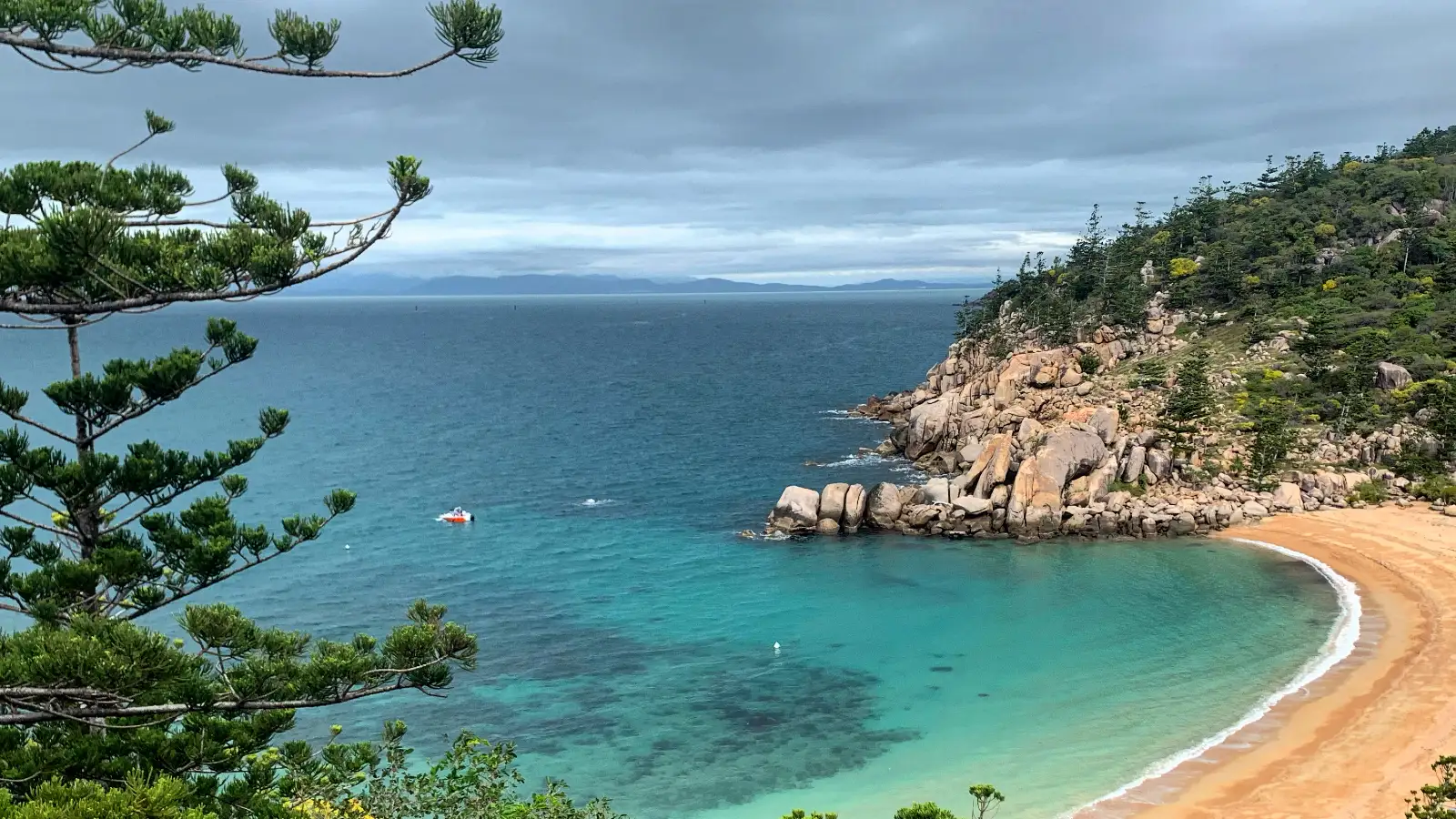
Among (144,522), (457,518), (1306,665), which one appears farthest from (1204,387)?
(144,522)

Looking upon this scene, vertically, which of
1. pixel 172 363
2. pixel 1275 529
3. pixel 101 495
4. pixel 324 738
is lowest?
pixel 324 738

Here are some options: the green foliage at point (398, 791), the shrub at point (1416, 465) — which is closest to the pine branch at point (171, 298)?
the green foliage at point (398, 791)

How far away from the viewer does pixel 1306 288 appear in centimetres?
5912

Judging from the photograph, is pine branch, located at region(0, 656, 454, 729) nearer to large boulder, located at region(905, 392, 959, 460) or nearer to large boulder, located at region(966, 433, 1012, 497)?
large boulder, located at region(966, 433, 1012, 497)

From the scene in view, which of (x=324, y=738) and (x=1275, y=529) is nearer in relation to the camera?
(x=324, y=738)

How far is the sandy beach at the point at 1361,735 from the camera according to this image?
1827cm

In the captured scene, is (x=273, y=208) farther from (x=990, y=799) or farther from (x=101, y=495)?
(x=990, y=799)

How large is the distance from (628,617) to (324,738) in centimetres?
1115

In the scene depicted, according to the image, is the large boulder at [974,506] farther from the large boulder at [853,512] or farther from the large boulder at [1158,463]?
the large boulder at [1158,463]

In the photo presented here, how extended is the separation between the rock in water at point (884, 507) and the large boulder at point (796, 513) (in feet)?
8.54

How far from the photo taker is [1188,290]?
61.8m

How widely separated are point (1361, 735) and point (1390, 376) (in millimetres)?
32164

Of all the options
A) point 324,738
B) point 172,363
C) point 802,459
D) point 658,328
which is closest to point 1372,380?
point 802,459

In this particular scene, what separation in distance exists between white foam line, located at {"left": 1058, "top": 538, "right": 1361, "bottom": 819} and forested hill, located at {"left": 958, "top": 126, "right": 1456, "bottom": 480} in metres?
12.8
